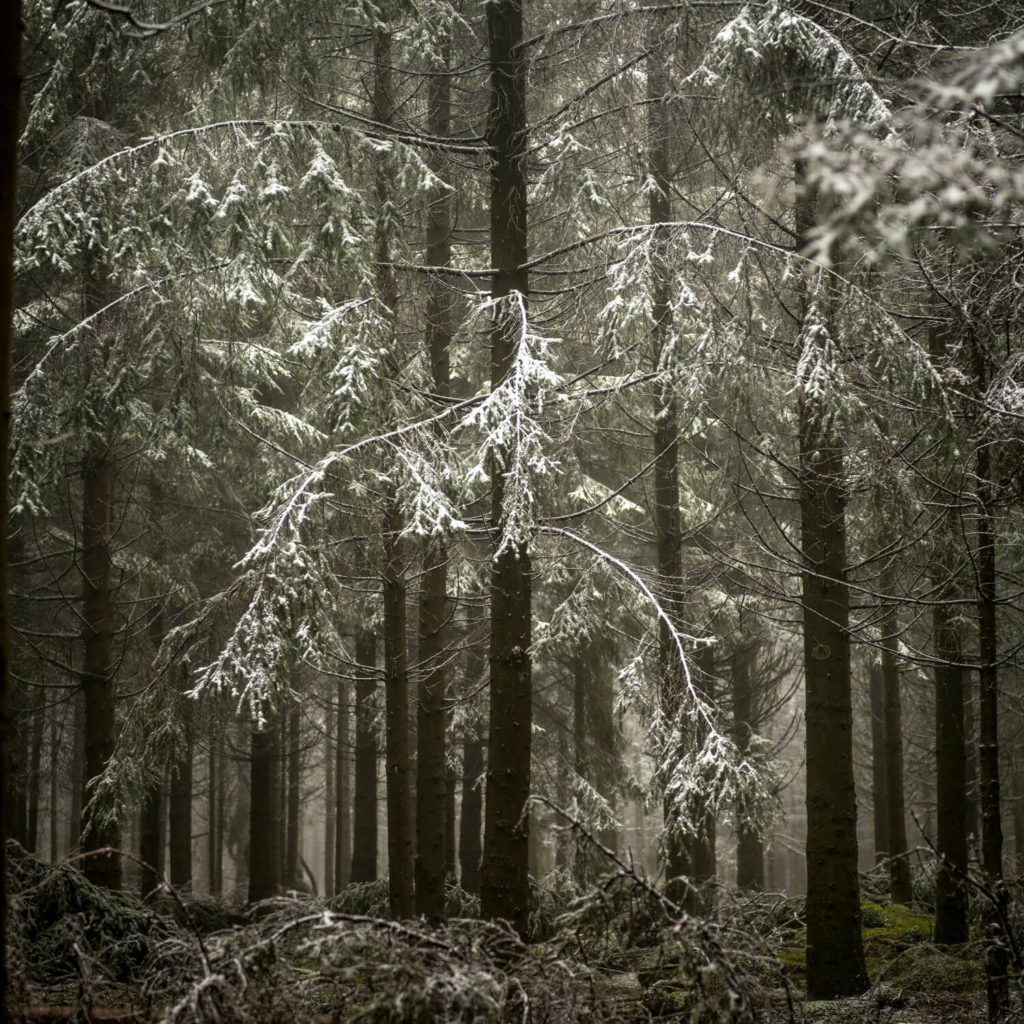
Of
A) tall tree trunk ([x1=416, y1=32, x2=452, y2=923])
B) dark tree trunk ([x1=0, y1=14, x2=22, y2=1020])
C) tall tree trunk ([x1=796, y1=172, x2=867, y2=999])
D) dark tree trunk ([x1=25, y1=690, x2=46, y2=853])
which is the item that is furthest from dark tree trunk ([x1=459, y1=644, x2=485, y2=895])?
dark tree trunk ([x1=0, y1=14, x2=22, y2=1020])

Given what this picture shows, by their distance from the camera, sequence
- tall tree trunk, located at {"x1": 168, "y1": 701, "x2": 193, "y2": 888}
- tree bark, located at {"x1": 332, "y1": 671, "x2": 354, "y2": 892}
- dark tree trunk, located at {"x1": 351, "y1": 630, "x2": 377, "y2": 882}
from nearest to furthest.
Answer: dark tree trunk, located at {"x1": 351, "y1": 630, "x2": 377, "y2": 882} → tall tree trunk, located at {"x1": 168, "y1": 701, "x2": 193, "y2": 888} → tree bark, located at {"x1": 332, "y1": 671, "x2": 354, "y2": 892}

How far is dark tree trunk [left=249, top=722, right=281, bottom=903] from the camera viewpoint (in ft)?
48.6

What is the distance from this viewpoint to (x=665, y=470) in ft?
37.0

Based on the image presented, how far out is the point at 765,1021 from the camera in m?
4.15

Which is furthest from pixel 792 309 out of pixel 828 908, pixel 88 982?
pixel 88 982

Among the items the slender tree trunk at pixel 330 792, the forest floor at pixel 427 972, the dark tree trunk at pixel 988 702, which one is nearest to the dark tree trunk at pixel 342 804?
the slender tree trunk at pixel 330 792

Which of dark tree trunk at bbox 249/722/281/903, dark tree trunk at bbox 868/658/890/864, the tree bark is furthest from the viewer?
the tree bark

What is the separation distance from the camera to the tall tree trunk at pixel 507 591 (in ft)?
22.7

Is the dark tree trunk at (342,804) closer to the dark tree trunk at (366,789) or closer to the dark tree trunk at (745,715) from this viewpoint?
the dark tree trunk at (366,789)

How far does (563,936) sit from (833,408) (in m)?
3.75

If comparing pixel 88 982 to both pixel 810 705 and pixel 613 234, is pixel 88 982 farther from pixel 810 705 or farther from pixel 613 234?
pixel 613 234

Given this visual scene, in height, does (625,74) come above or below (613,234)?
above

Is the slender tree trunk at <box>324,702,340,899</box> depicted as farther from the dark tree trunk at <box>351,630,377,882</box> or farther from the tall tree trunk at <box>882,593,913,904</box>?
the tall tree trunk at <box>882,593,913,904</box>

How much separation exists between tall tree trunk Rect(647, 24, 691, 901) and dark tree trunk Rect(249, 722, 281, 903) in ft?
23.2
